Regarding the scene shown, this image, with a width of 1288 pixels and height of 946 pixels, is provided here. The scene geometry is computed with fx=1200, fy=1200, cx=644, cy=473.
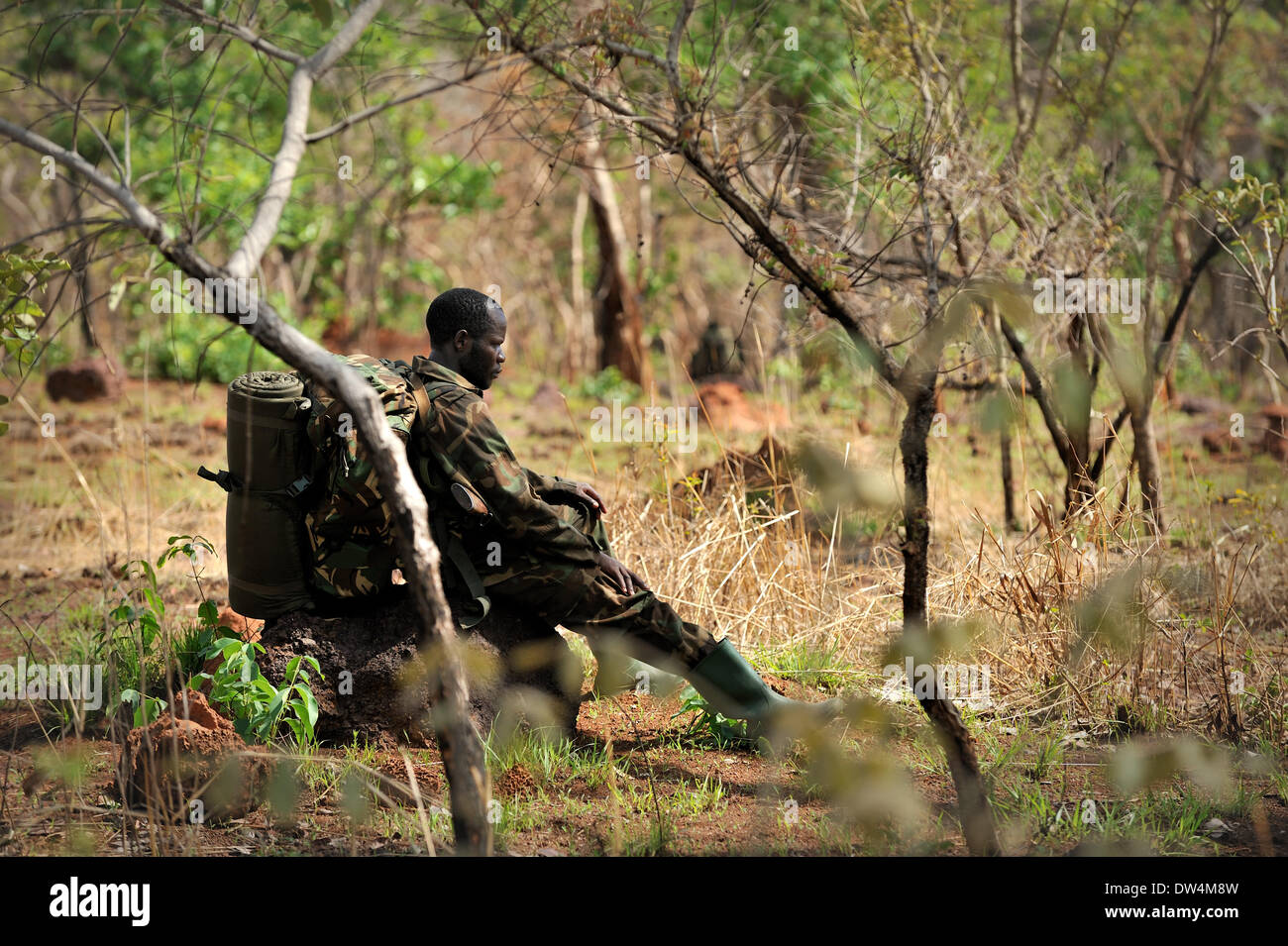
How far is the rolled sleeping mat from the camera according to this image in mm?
3506

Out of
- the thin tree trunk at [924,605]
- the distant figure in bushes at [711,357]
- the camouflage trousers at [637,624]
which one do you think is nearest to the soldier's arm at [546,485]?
the camouflage trousers at [637,624]

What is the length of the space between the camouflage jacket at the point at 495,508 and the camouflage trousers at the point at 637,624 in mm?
33

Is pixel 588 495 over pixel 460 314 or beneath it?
beneath

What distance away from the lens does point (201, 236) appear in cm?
249

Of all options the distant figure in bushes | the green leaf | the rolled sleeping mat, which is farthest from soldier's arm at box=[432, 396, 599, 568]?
the distant figure in bushes

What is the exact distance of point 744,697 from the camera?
143 inches

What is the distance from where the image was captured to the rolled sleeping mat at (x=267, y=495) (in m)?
3.51

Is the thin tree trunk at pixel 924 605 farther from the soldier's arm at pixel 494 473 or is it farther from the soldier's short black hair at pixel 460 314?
the soldier's short black hair at pixel 460 314

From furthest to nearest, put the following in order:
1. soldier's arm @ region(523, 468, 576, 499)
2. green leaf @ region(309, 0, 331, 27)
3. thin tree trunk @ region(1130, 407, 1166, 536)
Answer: thin tree trunk @ region(1130, 407, 1166, 536) → soldier's arm @ region(523, 468, 576, 499) → green leaf @ region(309, 0, 331, 27)

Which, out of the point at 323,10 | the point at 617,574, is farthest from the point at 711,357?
the point at 323,10

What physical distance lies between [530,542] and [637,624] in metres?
0.41

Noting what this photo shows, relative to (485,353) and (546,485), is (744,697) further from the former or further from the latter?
(485,353)

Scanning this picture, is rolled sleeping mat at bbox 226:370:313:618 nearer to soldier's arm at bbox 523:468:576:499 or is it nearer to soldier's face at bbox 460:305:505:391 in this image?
soldier's face at bbox 460:305:505:391

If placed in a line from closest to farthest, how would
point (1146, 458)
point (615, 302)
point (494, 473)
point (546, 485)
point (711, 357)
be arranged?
point (494, 473), point (546, 485), point (1146, 458), point (711, 357), point (615, 302)
